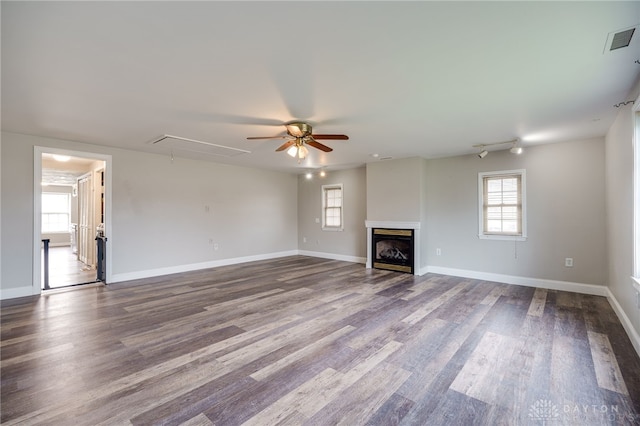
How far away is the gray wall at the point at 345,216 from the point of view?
7488mm

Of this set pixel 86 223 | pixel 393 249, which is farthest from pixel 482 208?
pixel 86 223

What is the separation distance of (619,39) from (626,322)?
3.04 metres

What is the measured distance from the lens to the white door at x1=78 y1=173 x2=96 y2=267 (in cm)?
686

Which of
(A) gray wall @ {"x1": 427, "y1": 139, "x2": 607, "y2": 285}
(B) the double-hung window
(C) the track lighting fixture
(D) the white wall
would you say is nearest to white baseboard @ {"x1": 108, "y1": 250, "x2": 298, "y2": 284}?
(D) the white wall

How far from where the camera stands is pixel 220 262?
6.96 meters

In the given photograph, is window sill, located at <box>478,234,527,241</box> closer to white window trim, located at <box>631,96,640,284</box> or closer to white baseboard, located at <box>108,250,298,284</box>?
white window trim, located at <box>631,96,640,284</box>

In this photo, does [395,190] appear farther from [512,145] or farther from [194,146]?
[194,146]

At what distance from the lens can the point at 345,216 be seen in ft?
25.6

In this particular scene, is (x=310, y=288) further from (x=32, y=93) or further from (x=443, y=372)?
(x=32, y=93)

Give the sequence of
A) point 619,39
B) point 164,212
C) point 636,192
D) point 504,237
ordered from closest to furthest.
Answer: point 619,39, point 636,192, point 504,237, point 164,212

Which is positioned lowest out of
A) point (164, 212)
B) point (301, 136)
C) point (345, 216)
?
point (345, 216)

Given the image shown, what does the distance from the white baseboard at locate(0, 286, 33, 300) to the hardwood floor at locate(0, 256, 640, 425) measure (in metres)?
0.36

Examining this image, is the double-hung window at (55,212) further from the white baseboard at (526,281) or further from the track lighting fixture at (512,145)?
the track lighting fixture at (512,145)

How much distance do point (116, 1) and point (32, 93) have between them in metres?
2.20
